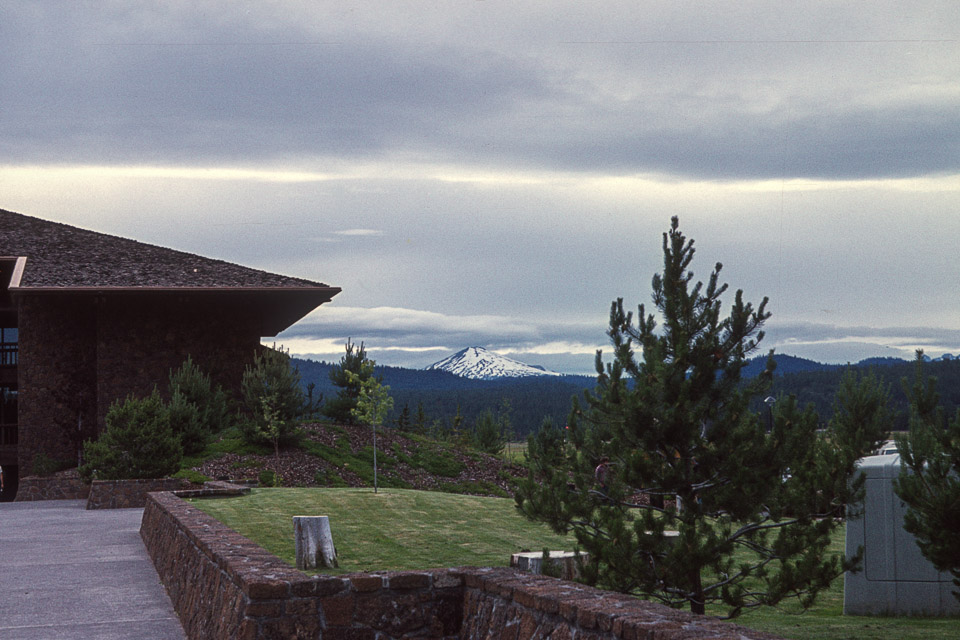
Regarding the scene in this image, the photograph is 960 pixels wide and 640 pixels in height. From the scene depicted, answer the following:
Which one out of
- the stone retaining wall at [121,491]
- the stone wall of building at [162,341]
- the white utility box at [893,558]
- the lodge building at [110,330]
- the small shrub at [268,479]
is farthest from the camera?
the stone wall of building at [162,341]

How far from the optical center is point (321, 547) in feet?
43.2

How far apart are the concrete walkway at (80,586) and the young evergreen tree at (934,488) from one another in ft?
26.0

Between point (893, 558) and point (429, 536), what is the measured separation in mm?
8562

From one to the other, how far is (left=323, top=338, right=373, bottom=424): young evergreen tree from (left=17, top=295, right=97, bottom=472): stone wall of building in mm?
9426

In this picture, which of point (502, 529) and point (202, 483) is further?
point (202, 483)

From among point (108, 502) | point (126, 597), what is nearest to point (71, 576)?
point (126, 597)

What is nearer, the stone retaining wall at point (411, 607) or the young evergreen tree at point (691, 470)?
the stone retaining wall at point (411, 607)

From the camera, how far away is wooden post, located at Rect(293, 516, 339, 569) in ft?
42.9

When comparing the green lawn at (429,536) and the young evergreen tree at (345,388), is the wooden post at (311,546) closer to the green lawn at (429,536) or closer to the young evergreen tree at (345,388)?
the green lawn at (429,536)

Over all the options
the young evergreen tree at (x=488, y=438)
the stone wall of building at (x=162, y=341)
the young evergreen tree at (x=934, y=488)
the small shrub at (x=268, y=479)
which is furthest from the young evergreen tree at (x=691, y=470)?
the young evergreen tree at (x=488, y=438)

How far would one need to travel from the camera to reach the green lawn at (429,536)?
1233 cm

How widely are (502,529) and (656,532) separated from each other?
10656 mm

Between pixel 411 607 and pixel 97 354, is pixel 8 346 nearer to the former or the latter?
pixel 97 354

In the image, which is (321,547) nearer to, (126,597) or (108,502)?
(126,597)
